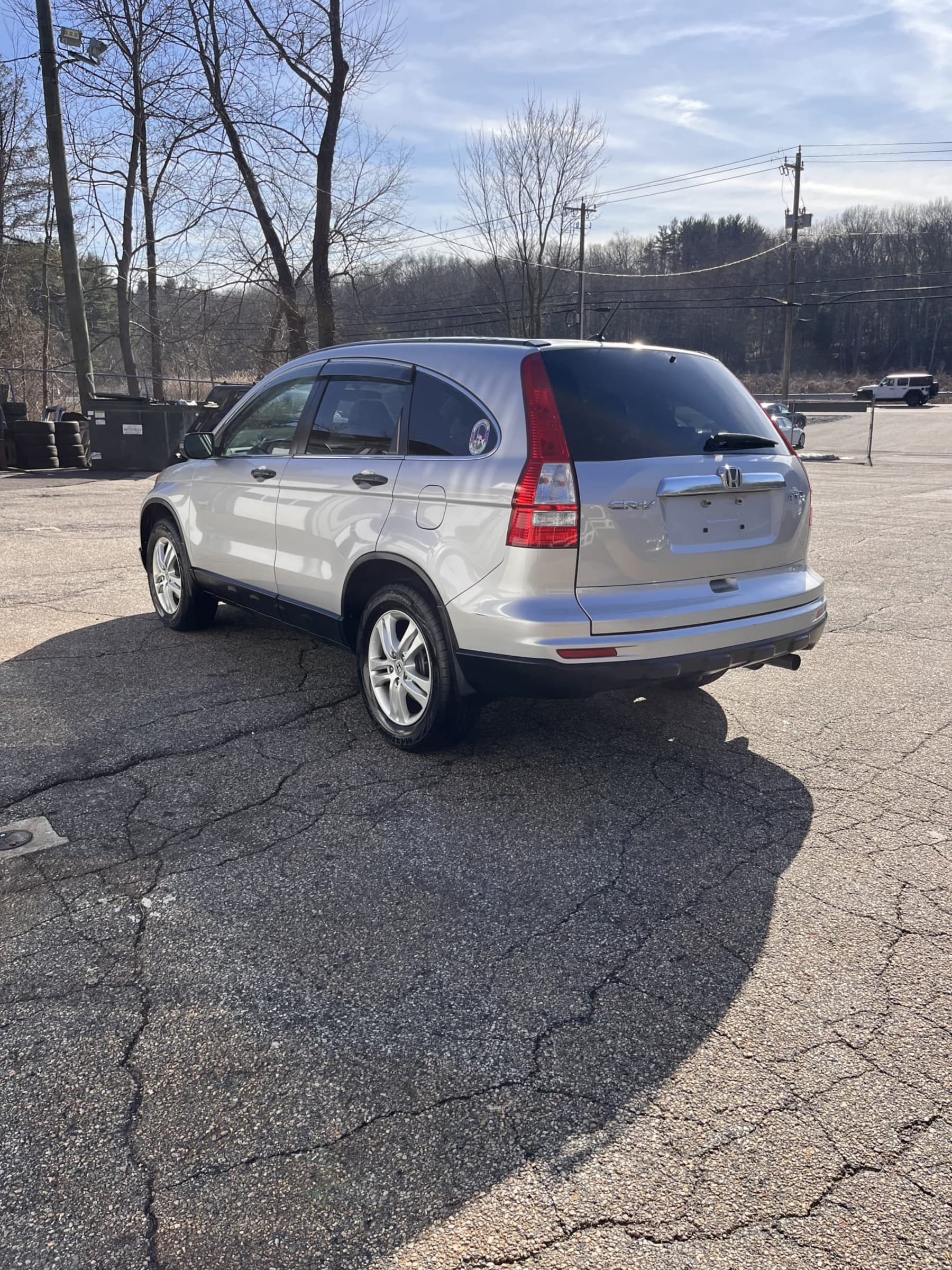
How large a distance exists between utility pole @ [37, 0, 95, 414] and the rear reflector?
17.8 metres

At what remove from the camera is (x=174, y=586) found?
21.3ft

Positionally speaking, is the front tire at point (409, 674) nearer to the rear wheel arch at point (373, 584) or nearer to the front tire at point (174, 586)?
the rear wheel arch at point (373, 584)

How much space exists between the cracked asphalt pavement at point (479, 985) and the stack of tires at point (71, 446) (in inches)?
612

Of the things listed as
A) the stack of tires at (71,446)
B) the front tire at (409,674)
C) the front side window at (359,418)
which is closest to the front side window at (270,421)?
the front side window at (359,418)

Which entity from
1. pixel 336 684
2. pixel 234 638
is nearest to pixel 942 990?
pixel 336 684

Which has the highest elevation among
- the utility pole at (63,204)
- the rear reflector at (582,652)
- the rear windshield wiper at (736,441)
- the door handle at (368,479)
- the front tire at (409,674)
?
the utility pole at (63,204)

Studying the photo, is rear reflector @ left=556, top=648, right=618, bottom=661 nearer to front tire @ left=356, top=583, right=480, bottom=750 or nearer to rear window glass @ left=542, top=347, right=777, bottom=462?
front tire @ left=356, top=583, right=480, bottom=750

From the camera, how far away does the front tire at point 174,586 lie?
624 cm

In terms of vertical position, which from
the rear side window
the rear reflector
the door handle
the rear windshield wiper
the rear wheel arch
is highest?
the rear side window

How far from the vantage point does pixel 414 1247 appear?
1871 millimetres

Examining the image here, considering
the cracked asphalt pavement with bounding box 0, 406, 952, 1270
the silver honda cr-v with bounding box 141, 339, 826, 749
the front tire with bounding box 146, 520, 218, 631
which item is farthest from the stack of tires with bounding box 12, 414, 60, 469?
the silver honda cr-v with bounding box 141, 339, 826, 749

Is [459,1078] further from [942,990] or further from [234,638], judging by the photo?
[234,638]

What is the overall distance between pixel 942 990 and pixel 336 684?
11.6ft

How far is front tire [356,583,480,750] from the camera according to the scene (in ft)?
13.4
